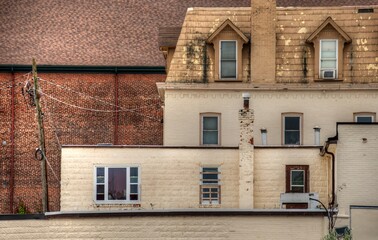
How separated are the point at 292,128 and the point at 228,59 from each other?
12.4ft

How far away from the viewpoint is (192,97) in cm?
5312

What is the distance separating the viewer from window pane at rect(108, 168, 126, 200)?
4659 cm

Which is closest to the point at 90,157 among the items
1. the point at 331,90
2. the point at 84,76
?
the point at 331,90

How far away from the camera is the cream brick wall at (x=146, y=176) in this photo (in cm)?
4644

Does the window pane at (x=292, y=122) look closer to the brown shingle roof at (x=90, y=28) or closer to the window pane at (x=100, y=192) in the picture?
the window pane at (x=100, y=192)

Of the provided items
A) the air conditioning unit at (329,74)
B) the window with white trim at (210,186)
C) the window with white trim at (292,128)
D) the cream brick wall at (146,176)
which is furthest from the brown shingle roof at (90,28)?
Answer: the cream brick wall at (146,176)

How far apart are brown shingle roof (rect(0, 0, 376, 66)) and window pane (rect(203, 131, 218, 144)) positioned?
1594 centimetres

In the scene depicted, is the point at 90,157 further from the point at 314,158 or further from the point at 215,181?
the point at 314,158

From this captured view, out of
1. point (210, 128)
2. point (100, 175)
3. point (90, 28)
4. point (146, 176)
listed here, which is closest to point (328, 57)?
point (210, 128)

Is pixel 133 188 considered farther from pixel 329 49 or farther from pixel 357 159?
pixel 329 49

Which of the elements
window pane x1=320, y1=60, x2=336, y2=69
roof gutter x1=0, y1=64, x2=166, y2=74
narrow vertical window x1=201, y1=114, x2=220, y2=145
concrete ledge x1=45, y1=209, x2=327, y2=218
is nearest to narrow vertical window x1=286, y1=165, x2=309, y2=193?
concrete ledge x1=45, y1=209, x2=327, y2=218

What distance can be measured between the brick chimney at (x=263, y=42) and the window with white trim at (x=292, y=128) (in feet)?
5.38

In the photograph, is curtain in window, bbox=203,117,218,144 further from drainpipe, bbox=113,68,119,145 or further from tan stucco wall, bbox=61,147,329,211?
drainpipe, bbox=113,68,119,145

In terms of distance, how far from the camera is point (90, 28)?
7081 cm
